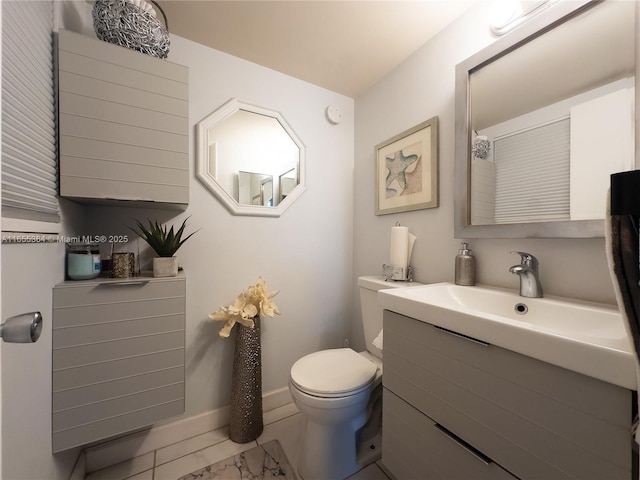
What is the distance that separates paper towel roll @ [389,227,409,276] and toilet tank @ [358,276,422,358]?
11cm

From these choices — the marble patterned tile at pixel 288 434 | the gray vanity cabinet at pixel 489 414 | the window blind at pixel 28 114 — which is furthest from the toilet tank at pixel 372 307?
the window blind at pixel 28 114

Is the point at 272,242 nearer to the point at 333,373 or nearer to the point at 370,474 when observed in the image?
the point at 333,373

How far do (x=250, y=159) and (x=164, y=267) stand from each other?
2.54 feet

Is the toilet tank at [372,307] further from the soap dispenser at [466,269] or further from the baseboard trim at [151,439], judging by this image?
the baseboard trim at [151,439]

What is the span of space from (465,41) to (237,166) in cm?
129

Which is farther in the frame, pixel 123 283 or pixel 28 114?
pixel 123 283

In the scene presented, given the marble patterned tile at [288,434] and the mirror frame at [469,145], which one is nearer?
the mirror frame at [469,145]

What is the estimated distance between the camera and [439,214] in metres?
1.32

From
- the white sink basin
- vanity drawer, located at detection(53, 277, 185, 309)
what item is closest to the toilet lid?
the white sink basin

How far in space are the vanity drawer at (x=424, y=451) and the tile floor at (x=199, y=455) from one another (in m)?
0.37

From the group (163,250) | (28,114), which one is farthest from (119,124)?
(163,250)

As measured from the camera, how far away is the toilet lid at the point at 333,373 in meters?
1.07

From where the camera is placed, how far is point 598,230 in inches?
31.7

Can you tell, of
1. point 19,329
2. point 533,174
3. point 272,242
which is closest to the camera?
point 19,329
